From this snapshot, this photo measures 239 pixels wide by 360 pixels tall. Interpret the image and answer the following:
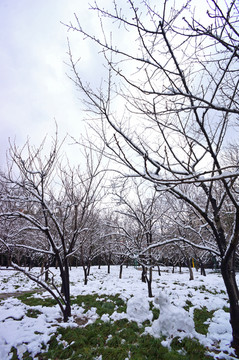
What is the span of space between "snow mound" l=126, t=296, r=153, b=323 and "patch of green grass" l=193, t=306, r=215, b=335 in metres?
1.15

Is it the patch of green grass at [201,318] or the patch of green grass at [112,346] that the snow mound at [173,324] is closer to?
the patch of green grass at [112,346]

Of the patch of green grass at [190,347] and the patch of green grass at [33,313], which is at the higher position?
the patch of green grass at [190,347]

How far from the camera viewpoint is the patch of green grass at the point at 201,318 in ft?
13.6

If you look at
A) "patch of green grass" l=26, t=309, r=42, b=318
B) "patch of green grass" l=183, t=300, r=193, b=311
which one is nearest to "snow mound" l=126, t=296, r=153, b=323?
"patch of green grass" l=183, t=300, r=193, b=311

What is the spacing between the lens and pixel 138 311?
501 cm

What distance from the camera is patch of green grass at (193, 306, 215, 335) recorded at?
4.16 metres

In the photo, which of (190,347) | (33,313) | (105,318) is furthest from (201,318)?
(33,313)

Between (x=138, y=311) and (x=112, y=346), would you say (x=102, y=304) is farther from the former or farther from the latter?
(x=112, y=346)

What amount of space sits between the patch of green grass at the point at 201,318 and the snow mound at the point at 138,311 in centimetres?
115

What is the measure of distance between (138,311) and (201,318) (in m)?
1.68

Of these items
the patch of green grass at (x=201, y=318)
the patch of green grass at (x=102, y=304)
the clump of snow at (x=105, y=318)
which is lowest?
the patch of green grass at (x=102, y=304)

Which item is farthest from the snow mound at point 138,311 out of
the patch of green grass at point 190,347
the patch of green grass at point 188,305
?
the patch of green grass at point 188,305

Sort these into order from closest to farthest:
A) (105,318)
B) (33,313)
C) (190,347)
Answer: (190,347) → (105,318) → (33,313)

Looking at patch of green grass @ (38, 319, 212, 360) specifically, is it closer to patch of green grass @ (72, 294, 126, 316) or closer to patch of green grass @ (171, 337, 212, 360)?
patch of green grass @ (171, 337, 212, 360)
